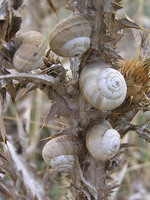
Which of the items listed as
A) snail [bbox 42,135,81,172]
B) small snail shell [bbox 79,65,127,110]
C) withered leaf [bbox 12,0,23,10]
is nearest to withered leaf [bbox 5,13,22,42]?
withered leaf [bbox 12,0,23,10]

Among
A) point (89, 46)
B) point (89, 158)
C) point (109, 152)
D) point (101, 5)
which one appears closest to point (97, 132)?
point (109, 152)

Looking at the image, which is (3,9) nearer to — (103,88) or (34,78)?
(34,78)

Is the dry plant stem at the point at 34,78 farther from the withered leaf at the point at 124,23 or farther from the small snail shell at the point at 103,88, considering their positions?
the withered leaf at the point at 124,23

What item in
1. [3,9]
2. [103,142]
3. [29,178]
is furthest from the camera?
[29,178]

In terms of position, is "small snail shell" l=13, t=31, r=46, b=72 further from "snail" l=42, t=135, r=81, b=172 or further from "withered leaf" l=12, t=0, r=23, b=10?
"snail" l=42, t=135, r=81, b=172

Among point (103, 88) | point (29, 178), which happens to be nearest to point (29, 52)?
point (103, 88)

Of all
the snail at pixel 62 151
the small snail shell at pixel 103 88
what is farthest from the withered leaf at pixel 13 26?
the snail at pixel 62 151

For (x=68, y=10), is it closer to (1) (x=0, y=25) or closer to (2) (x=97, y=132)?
(1) (x=0, y=25)
